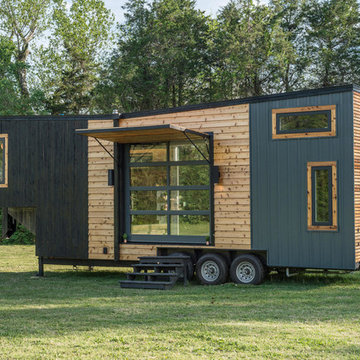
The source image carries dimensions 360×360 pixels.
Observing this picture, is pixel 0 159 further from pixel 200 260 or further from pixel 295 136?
pixel 295 136

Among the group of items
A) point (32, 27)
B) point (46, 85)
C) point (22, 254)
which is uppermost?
point (32, 27)

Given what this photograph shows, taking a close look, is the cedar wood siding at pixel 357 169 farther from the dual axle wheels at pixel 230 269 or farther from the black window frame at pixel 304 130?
the dual axle wheels at pixel 230 269

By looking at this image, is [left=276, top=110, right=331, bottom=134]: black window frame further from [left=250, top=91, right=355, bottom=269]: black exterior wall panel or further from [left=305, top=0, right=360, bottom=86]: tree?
[left=305, top=0, right=360, bottom=86]: tree

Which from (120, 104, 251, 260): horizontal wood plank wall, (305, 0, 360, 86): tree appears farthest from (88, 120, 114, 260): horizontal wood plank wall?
(305, 0, 360, 86): tree

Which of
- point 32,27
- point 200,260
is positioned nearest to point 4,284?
point 200,260

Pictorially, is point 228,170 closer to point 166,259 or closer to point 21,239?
point 166,259

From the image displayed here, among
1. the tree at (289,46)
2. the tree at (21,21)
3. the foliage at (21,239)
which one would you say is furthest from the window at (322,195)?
the tree at (21,21)

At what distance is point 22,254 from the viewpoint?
1991cm

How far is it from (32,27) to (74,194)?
2408 cm

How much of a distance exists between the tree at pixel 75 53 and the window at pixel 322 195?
22.9 metres

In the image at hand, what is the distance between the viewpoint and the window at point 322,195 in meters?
10.8

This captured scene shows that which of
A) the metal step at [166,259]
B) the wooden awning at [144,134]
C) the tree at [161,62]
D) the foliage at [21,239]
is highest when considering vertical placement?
the tree at [161,62]

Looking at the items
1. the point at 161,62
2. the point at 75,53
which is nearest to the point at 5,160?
the point at 161,62

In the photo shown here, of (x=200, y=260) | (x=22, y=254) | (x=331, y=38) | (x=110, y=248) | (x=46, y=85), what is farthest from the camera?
(x=46, y=85)
